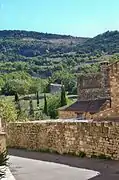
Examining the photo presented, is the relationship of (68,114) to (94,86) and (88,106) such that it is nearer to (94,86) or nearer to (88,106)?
(88,106)

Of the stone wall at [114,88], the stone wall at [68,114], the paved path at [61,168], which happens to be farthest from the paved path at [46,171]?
the stone wall at [68,114]

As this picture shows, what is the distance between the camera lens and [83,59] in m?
146

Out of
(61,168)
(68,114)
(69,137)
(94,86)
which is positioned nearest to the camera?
(61,168)

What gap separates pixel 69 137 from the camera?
1631 cm

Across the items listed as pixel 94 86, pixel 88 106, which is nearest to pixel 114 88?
pixel 88 106

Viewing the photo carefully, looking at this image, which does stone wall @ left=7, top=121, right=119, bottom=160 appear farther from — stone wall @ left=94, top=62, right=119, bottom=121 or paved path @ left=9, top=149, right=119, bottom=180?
stone wall @ left=94, top=62, right=119, bottom=121

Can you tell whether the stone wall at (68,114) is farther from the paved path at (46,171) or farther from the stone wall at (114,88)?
the paved path at (46,171)

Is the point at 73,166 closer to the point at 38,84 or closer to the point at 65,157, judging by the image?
the point at 65,157

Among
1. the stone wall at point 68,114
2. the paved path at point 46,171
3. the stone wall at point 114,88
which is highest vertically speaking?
the stone wall at point 114,88

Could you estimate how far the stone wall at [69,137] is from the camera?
1388 cm

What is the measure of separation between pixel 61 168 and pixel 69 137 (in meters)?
2.94

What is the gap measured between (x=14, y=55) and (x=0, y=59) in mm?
13006

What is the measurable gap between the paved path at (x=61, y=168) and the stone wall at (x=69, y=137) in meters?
0.41

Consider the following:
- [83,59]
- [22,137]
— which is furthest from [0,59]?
[22,137]
